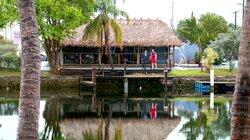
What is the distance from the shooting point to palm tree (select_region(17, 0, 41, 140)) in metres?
10.4

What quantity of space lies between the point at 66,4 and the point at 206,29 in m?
26.6

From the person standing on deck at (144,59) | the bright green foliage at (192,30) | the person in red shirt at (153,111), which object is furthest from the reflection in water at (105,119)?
the bright green foliage at (192,30)

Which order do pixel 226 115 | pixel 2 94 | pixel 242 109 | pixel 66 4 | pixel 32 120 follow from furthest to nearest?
pixel 66 4 < pixel 2 94 < pixel 226 115 < pixel 32 120 < pixel 242 109

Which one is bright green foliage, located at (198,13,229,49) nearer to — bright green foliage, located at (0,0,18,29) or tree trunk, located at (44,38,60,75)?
tree trunk, located at (44,38,60,75)

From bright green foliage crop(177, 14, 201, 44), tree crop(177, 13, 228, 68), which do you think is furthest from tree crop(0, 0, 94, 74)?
bright green foliage crop(177, 14, 201, 44)

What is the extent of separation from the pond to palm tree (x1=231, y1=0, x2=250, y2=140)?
50.9 feet

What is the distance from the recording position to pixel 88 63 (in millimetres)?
49250

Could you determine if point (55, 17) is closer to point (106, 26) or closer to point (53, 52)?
point (106, 26)

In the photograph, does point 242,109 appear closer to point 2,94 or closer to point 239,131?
point 239,131

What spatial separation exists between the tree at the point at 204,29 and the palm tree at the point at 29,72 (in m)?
55.4

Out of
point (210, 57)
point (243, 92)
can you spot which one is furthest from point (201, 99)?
point (243, 92)

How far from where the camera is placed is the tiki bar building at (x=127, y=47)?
4809 cm

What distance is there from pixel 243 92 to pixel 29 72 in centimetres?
393

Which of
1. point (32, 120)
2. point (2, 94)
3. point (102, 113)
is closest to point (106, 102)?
point (102, 113)
